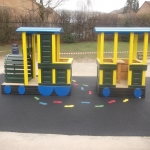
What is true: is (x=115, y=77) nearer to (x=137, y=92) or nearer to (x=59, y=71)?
(x=137, y=92)

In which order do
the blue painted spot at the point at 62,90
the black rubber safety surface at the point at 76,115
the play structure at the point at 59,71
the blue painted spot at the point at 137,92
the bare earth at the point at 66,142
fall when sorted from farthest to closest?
the blue painted spot at the point at 62,90
the blue painted spot at the point at 137,92
the play structure at the point at 59,71
the black rubber safety surface at the point at 76,115
the bare earth at the point at 66,142

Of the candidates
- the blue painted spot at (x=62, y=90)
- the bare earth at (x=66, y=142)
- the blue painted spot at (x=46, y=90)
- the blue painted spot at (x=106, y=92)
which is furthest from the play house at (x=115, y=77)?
the bare earth at (x=66, y=142)

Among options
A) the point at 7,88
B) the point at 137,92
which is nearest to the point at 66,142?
the point at 137,92

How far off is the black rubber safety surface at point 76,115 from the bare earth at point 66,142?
0.17 meters

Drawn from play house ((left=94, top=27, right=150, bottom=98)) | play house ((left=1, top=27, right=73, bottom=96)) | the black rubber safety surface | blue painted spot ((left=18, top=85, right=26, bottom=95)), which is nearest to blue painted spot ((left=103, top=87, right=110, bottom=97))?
play house ((left=94, top=27, right=150, bottom=98))

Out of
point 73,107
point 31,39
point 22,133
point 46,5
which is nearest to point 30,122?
point 22,133

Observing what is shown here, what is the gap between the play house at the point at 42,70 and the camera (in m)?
5.82

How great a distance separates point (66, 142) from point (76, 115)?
119 cm

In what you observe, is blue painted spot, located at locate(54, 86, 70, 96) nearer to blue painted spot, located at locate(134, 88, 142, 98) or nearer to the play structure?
the play structure

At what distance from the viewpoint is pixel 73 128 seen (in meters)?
4.05

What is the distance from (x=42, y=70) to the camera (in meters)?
5.97

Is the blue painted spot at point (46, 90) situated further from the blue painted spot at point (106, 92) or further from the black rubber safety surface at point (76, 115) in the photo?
the blue painted spot at point (106, 92)

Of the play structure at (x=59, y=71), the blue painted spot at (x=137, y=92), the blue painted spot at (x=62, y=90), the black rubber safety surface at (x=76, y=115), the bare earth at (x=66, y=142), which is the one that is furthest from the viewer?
the blue painted spot at (x=62, y=90)

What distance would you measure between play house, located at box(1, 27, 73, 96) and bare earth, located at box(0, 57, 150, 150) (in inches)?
93.6
